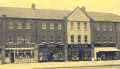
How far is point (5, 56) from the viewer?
74500 millimetres

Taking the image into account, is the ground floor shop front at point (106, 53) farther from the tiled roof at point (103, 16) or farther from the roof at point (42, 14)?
the roof at point (42, 14)

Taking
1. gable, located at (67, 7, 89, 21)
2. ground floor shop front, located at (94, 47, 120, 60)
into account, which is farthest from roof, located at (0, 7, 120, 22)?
ground floor shop front, located at (94, 47, 120, 60)

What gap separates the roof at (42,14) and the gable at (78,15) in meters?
1.39

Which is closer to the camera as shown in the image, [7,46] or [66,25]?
[7,46]

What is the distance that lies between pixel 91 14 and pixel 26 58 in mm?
19356

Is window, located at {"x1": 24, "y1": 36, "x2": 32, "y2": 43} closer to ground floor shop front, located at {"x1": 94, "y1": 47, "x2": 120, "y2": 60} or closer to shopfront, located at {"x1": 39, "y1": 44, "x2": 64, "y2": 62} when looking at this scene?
shopfront, located at {"x1": 39, "y1": 44, "x2": 64, "y2": 62}

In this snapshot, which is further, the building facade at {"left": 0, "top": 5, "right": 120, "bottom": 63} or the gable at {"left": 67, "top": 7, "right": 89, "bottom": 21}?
the gable at {"left": 67, "top": 7, "right": 89, "bottom": 21}

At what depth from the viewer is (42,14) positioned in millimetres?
81000

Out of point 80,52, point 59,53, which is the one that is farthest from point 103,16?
point 59,53

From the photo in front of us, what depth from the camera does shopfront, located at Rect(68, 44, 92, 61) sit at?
80.1 meters

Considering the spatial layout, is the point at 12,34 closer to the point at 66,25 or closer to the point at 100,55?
the point at 66,25

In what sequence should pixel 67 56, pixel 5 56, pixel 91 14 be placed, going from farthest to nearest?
pixel 91 14 < pixel 67 56 < pixel 5 56

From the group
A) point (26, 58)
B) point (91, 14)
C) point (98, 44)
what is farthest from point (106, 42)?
point (26, 58)

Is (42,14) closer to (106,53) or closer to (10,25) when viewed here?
(10,25)
